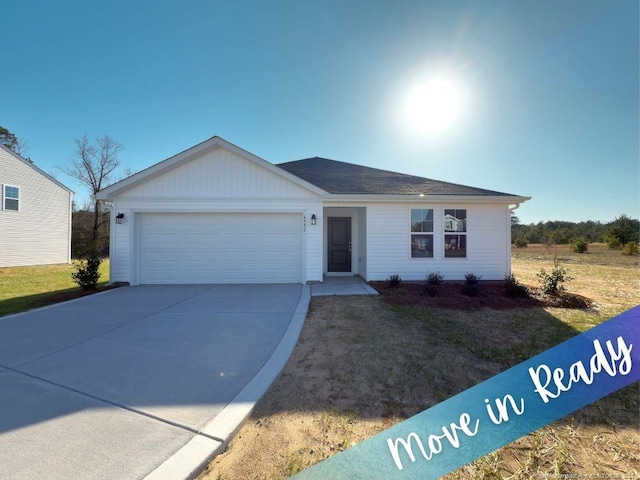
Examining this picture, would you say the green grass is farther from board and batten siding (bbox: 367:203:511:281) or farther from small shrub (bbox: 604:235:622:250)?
small shrub (bbox: 604:235:622:250)

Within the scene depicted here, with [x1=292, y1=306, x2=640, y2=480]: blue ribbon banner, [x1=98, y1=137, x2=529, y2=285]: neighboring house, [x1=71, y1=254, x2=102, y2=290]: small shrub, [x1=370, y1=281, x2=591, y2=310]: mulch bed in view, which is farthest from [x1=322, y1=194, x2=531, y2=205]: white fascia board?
[x1=71, y1=254, x2=102, y2=290]: small shrub

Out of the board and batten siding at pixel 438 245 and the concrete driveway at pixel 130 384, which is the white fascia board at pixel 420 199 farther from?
the concrete driveway at pixel 130 384

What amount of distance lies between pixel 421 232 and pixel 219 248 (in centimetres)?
681

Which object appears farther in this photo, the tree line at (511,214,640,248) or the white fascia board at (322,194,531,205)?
the tree line at (511,214,640,248)

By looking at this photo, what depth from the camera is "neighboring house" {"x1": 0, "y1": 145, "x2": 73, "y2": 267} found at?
47.3 feet

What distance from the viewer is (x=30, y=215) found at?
15578 mm

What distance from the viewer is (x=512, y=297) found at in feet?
23.9

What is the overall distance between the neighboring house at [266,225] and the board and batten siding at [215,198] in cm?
3

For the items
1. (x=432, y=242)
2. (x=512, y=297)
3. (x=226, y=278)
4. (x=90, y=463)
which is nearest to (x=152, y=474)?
(x=90, y=463)

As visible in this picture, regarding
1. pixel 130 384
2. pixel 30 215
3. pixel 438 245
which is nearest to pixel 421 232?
pixel 438 245

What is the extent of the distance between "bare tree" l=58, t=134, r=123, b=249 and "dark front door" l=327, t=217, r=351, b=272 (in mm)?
23490

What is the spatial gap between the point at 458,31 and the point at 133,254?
1171 centimetres

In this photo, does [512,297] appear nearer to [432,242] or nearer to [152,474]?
[432,242]

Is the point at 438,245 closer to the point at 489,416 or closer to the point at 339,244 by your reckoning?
the point at 339,244
